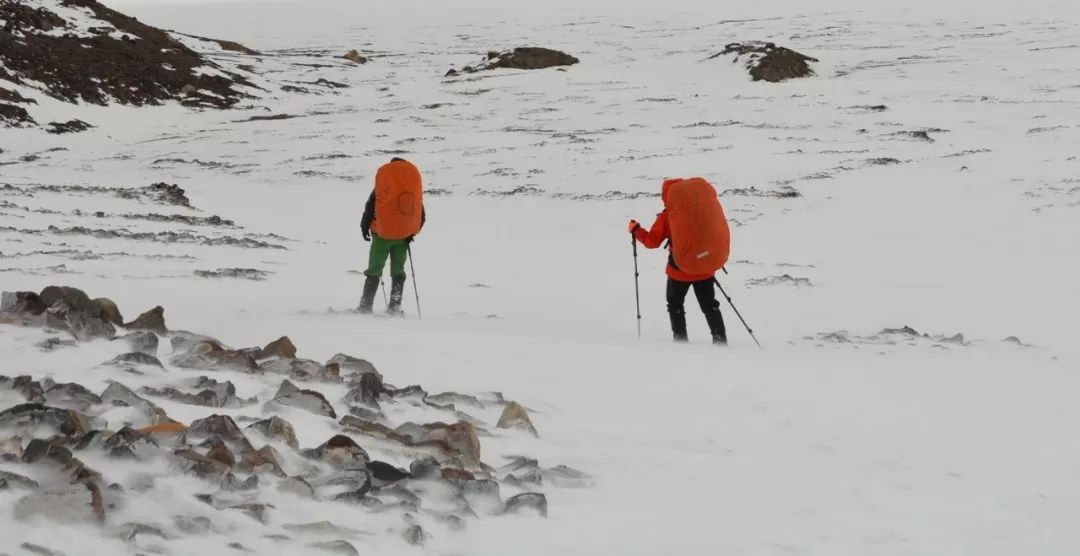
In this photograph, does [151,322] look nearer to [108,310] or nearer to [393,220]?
[108,310]

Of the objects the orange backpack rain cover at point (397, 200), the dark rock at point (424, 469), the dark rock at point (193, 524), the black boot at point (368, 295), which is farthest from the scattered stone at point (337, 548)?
the orange backpack rain cover at point (397, 200)

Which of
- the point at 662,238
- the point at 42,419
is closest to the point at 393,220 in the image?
the point at 662,238

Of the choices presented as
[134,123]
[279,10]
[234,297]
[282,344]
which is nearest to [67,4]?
[134,123]

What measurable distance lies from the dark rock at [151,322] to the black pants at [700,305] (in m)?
4.60

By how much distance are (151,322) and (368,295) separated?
11.6 feet

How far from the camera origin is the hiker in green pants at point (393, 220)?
9.20m

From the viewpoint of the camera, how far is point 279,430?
402 cm

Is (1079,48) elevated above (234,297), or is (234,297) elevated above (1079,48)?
(1079,48)

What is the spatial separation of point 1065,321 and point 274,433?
364 inches

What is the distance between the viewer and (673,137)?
1101 inches

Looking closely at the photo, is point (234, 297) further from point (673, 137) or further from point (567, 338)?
point (673, 137)

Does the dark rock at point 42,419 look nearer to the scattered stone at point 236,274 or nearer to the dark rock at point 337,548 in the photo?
the dark rock at point 337,548

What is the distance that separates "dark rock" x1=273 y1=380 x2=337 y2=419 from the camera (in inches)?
180

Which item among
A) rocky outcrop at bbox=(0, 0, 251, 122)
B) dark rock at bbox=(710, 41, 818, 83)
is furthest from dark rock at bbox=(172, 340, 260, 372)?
dark rock at bbox=(710, 41, 818, 83)
